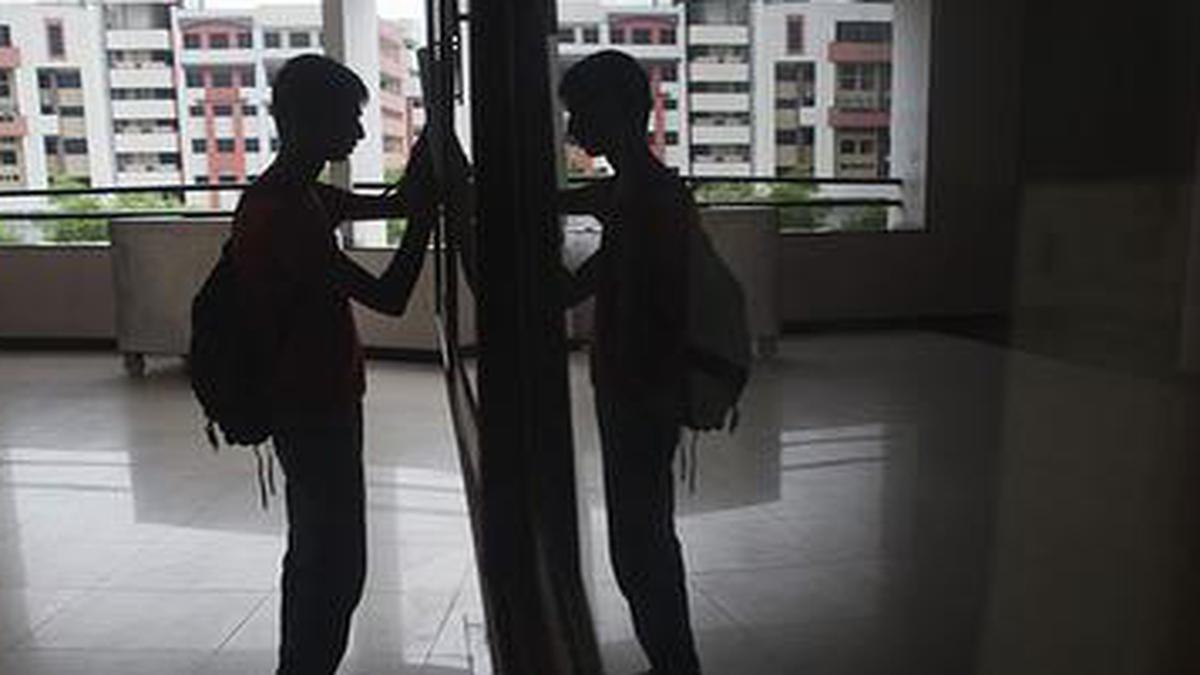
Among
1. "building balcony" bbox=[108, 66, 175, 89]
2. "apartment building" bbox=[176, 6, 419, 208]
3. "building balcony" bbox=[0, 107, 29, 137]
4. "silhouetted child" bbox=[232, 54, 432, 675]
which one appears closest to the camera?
"silhouetted child" bbox=[232, 54, 432, 675]

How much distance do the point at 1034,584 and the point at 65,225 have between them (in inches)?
299

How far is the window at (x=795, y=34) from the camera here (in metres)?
0.32

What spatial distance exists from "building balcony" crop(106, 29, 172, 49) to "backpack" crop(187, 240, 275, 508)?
5.86m

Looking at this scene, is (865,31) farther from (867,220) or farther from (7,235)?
(7,235)

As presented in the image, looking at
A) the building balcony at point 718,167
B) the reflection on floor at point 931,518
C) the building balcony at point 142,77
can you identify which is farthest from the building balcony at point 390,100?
the building balcony at point 718,167

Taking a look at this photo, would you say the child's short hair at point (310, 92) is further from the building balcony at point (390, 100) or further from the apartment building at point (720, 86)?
the building balcony at point (390, 100)

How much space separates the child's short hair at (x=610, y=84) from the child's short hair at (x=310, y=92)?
1.27m

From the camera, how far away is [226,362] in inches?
76.6

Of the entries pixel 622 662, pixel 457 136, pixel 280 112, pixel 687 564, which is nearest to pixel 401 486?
pixel 280 112

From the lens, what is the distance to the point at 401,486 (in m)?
3.76

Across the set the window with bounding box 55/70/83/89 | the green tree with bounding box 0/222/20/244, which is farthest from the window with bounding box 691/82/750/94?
the window with bounding box 55/70/83/89

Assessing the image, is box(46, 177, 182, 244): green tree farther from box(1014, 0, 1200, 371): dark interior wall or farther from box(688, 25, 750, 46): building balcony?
box(1014, 0, 1200, 371): dark interior wall

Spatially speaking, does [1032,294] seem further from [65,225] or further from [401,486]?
[65,225]

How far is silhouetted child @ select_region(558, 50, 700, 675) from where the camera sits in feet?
1.68
